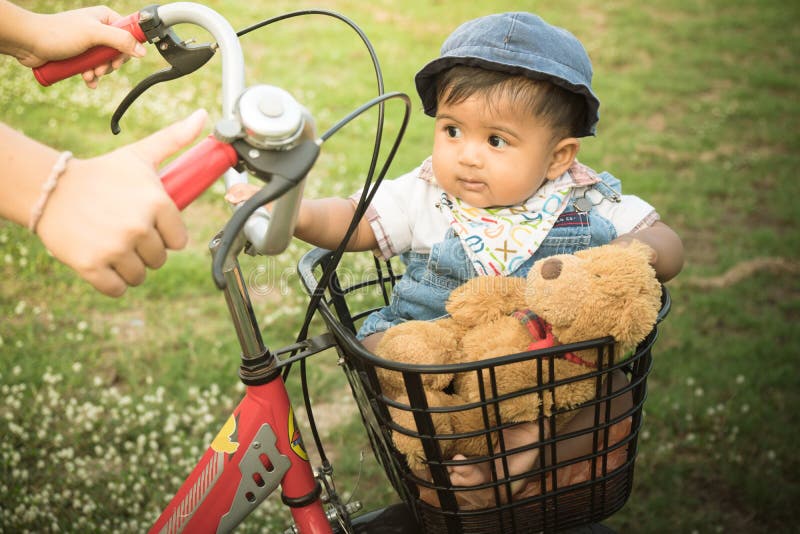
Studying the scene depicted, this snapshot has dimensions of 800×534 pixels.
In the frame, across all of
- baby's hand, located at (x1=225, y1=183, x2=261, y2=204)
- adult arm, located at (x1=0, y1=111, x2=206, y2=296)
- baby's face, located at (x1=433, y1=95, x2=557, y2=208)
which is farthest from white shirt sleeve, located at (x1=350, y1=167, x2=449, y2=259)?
adult arm, located at (x1=0, y1=111, x2=206, y2=296)

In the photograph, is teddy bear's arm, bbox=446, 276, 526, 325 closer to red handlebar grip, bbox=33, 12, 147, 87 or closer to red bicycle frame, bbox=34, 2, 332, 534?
red bicycle frame, bbox=34, 2, 332, 534

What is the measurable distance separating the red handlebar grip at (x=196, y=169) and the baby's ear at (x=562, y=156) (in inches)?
44.9

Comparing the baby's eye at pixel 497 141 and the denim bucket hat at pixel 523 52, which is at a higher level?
the denim bucket hat at pixel 523 52

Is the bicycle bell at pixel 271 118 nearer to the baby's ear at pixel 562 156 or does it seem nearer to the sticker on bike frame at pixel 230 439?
the sticker on bike frame at pixel 230 439

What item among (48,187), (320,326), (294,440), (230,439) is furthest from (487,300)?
(320,326)

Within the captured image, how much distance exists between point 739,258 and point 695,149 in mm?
1593

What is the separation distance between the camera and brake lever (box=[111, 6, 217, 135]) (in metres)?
1.59

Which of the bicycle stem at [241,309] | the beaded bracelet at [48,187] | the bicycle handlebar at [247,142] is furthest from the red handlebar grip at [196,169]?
the bicycle stem at [241,309]

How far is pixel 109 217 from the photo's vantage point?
1073 millimetres

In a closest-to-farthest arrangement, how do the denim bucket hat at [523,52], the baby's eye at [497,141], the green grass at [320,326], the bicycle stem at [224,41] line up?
1. the bicycle stem at [224,41]
2. the denim bucket hat at [523,52]
3. the baby's eye at [497,141]
4. the green grass at [320,326]

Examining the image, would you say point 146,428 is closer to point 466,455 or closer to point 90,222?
point 466,455

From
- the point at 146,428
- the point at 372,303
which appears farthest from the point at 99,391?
the point at 372,303

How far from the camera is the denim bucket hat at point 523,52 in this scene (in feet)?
6.21

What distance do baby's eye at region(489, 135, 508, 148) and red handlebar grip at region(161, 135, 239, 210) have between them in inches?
37.8
